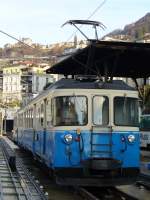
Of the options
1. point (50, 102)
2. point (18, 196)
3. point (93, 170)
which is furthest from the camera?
point (50, 102)

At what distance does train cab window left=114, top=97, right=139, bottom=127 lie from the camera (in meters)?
14.8

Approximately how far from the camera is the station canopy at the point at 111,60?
2080 cm

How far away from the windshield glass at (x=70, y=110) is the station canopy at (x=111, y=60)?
5.54m

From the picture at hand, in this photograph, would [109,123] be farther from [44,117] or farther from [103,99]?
[44,117]

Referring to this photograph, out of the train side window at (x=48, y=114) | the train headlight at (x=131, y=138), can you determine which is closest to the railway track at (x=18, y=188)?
the train side window at (x=48, y=114)

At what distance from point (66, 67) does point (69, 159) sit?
14.1m

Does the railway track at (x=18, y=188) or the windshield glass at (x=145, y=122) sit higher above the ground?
the windshield glass at (x=145, y=122)

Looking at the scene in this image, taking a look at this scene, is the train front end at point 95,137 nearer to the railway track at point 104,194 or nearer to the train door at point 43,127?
the railway track at point 104,194

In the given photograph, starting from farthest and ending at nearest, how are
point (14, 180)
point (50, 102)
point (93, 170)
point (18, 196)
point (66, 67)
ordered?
point (66, 67) < point (14, 180) < point (50, 102) < point (93, 170) < point (18, 196)

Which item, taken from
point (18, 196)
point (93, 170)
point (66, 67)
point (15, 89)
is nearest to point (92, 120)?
point (93, 170)

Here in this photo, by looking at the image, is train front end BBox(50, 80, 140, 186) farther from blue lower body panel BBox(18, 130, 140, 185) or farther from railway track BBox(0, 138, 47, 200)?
railway track BBox(0, 138, 47, 200)

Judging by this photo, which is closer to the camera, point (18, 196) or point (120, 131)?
point (18, 196)

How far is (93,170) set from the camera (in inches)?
562

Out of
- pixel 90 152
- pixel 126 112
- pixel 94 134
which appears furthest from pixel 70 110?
pixel 126 112
